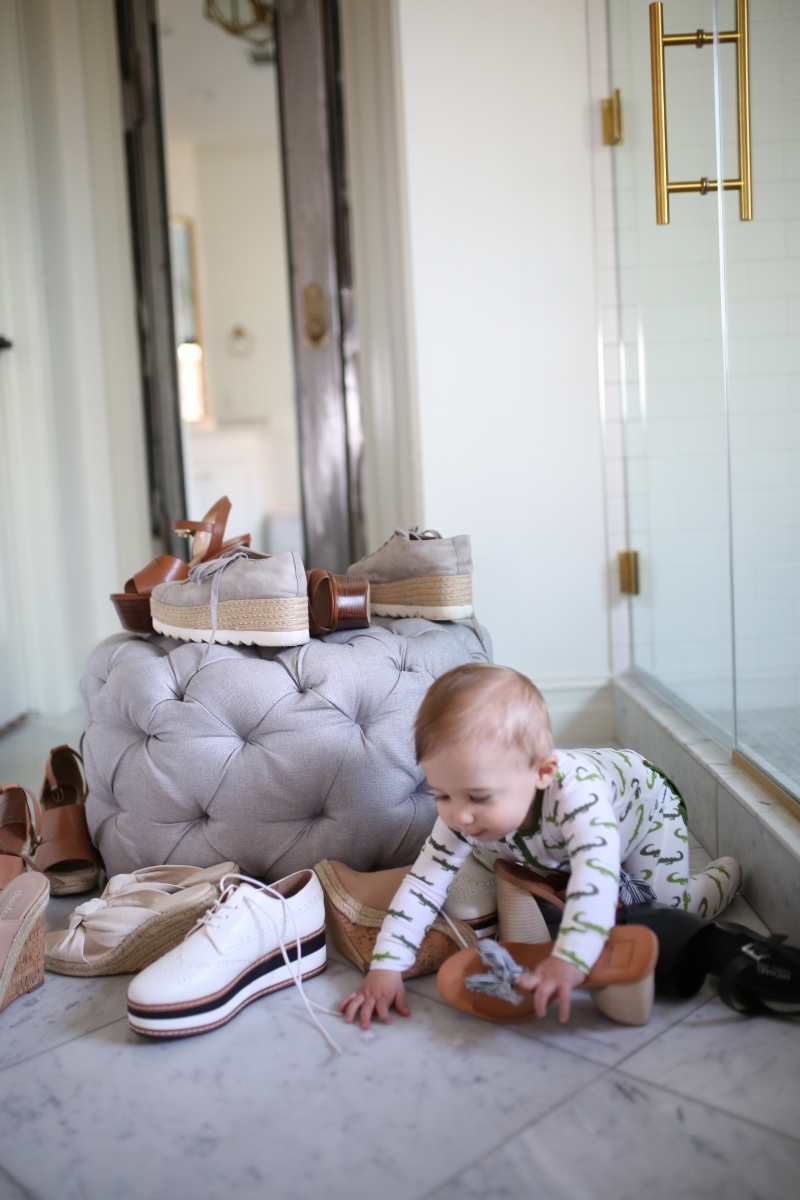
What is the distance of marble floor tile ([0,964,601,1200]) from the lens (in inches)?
32.9

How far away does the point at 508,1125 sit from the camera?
2.90ft

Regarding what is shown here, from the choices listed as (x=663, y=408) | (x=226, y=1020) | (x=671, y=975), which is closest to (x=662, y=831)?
(x=671, y=975)

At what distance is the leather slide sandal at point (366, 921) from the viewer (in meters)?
1.20

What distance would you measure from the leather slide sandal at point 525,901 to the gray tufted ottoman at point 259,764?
0.90 feet

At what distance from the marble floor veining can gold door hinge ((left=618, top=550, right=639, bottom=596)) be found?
128cm

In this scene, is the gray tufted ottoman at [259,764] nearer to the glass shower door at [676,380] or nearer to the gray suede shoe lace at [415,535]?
the gray suede shoe lace at [415,535]

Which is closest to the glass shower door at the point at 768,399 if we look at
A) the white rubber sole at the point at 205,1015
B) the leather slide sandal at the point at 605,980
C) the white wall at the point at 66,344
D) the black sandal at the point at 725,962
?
the black sandal at the point at 725,962

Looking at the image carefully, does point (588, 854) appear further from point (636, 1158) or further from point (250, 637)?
point (250, 637)

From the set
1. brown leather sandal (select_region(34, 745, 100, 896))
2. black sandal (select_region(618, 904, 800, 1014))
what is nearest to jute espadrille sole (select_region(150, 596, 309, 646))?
brown leather sandal (select_region(34, 745, 100, 896))

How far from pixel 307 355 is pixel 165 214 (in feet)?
2.42

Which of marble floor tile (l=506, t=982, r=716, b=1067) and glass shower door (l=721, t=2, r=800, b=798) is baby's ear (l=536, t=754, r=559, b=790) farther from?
glass shower door (l=721, t=2, r=800, b=798)

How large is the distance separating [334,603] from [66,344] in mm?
1933

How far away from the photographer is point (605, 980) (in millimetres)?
1002

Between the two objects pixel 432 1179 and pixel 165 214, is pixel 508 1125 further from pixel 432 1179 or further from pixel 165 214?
pixel 165 214
